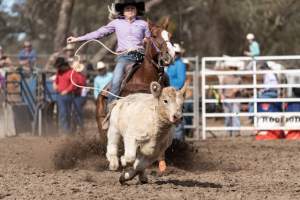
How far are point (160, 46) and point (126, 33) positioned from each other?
20.3 inches

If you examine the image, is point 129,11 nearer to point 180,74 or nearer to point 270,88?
point 180,74

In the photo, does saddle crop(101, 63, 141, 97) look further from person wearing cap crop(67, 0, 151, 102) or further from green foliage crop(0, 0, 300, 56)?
green foliage crop(0, 0, 300, 56)

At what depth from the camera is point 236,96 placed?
1827 centimetres

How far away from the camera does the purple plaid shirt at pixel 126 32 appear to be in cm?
1017

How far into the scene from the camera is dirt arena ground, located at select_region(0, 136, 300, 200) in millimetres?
7711

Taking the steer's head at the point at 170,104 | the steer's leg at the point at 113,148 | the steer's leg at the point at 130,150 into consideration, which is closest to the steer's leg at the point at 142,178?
the steer's leg at the point at 113,148

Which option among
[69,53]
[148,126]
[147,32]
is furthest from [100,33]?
[69,53]

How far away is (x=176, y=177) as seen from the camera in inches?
372

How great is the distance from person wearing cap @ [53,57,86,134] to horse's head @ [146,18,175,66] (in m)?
7.06

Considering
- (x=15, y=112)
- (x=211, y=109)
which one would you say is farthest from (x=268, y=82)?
(x=15, y=112)

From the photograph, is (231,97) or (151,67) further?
(231,97)

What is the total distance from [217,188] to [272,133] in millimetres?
8959

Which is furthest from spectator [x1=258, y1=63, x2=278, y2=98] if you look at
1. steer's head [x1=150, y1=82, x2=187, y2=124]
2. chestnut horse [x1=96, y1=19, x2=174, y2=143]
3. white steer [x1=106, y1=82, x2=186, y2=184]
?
steer's head [x1=150, y1=82, x2=187, y2=124]

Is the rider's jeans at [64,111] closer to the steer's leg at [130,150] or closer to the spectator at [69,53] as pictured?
the spectator at [69,53]
